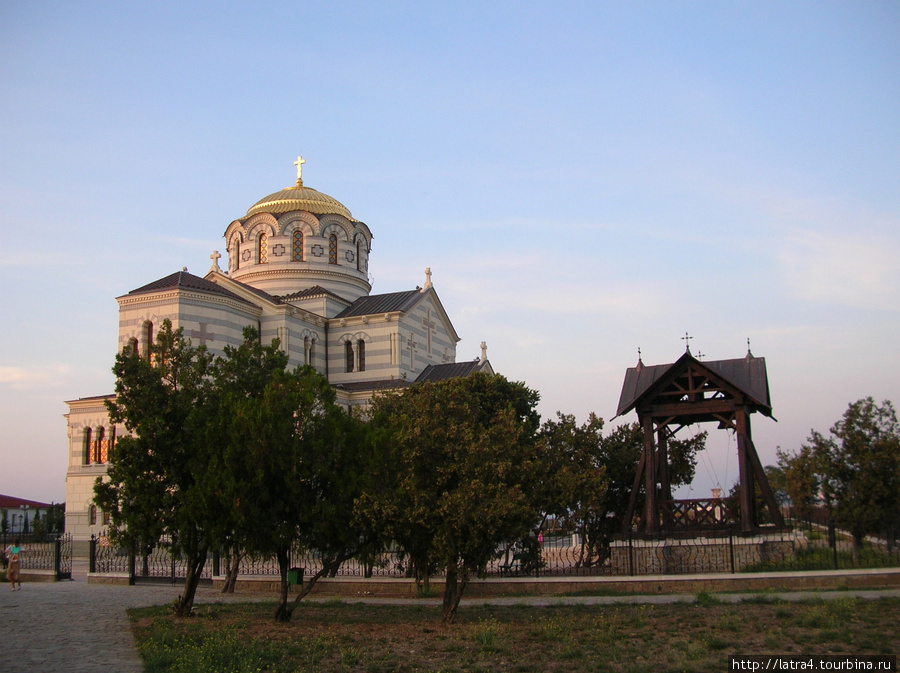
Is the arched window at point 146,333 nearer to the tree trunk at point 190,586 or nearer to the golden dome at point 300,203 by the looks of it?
the golden dome at point 300,203

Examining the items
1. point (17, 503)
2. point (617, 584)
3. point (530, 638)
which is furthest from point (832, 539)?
point (17, 503)

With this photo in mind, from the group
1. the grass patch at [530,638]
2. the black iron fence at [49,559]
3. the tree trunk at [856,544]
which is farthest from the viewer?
the black iron fence at [49,559]

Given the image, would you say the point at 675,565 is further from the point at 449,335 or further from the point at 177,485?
the point at 449,335

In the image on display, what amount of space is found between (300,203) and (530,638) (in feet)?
106

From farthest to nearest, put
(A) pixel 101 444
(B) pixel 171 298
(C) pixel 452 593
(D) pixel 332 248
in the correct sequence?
1. (D) pixel 332 248
2. (A) pixel 101 444
3. (B) pixel 171 298
4. (C) pixel 452 593

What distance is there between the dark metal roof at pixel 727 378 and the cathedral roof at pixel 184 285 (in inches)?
719

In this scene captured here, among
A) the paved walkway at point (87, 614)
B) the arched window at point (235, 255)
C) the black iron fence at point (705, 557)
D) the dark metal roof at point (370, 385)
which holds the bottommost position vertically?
the paved walkway at point (87, 614)

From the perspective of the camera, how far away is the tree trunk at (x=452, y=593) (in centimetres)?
1453

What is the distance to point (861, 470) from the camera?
2244 cm

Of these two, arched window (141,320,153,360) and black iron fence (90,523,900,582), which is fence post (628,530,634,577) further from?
arched window (141,320,153,360)

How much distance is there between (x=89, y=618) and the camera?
15617 millimetres

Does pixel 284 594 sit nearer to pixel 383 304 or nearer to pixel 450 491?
pixel 450 491

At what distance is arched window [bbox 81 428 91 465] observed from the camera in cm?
3481

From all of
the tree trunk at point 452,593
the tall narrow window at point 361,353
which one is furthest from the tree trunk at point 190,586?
the tall narrow window at point 361,353
